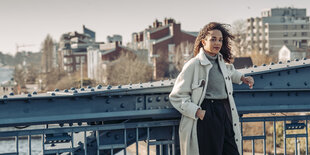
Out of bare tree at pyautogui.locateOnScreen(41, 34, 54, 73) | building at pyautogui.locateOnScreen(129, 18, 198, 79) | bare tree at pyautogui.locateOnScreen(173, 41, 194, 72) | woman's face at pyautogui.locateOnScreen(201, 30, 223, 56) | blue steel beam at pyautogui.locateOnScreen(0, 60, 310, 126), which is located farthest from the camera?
bare tree at pyautogui.locateOnScreen(41, 34, 54, 73)

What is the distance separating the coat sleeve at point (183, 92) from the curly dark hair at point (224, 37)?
0.37 metres

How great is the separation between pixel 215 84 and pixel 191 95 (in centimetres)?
25

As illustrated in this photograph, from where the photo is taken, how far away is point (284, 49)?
90812 mm

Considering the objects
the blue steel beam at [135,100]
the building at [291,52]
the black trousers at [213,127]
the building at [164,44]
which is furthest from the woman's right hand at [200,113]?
the building at [291,52]

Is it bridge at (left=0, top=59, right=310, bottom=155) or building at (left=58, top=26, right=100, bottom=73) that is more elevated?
building at (left=58, top=26, right=100, bottom=73)

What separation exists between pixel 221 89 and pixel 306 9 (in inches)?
4315

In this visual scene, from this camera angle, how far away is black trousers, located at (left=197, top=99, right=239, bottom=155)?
5.07 meters

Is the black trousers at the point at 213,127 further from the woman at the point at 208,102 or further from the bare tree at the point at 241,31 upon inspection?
the bare tree at the point at 241,31

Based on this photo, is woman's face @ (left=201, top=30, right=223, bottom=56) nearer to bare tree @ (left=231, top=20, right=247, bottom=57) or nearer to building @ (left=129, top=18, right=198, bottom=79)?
building @ (left=129, top=18, right=198, bottom=79)

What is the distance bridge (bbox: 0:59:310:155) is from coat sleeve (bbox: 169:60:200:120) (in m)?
0.22

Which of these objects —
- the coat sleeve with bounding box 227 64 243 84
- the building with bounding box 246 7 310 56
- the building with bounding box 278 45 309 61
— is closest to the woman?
the coat sleeve with bounding box 227 64 243 84

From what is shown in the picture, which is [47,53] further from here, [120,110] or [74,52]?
[120,110]

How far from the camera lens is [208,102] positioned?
514 cm

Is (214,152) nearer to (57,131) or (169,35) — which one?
(57,131)
